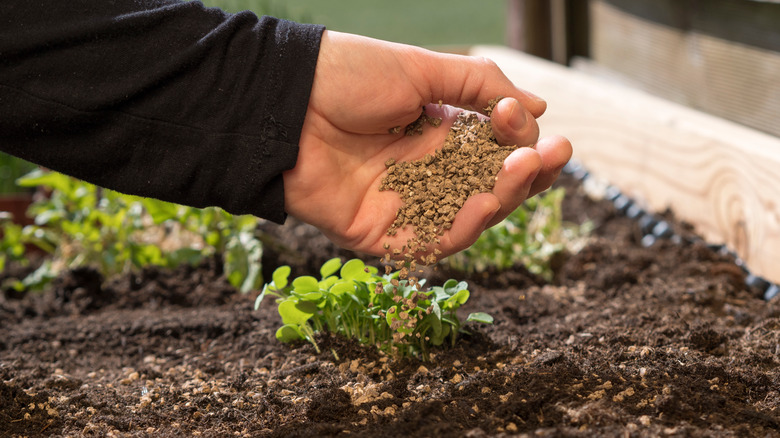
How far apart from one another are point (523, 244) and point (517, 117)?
98 centimetres

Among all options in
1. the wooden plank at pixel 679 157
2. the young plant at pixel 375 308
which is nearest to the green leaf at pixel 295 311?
the young plant at pixel 375 308

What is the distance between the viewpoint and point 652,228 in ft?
8.99

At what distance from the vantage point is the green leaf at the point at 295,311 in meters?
1.61

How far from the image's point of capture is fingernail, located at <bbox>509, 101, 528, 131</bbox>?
156cm

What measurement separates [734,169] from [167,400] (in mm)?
1925

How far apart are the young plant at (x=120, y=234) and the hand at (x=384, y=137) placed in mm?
723

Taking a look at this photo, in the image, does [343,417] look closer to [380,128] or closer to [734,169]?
[380,128]

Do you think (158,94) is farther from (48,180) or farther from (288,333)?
(48,180)

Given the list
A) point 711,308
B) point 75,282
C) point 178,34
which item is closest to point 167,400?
point 178,34

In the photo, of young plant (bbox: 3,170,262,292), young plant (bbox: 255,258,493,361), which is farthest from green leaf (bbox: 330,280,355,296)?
young plant (bbox: 3,170,262,292)

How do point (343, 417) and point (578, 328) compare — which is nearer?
point (343, 417)

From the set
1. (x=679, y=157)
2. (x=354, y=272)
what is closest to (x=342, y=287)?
(x=354, y=272)

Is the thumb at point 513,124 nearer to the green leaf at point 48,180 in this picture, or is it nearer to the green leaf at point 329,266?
the green leaf at point 329,266

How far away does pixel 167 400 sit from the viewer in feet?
5.23
